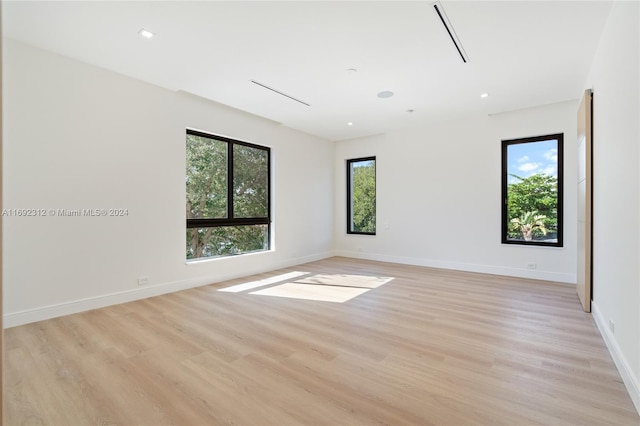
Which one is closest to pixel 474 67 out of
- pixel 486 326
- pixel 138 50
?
pixel 486 326

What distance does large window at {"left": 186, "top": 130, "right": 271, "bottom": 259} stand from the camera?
16.3ft

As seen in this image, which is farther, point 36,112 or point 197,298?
point 197,298

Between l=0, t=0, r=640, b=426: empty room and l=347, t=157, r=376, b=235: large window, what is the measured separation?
4.26 feet

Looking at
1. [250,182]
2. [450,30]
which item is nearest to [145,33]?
[450,30]

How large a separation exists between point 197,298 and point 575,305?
4556mm

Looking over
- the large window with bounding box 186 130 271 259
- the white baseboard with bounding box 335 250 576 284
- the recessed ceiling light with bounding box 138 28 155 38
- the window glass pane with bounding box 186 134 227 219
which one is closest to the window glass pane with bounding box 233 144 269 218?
the large window with bounding box 186 130 271 259

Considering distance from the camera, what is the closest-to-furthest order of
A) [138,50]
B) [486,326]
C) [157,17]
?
1. [157,17]
2. [486,326]
3. [138,50]

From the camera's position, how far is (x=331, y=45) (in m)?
3.33

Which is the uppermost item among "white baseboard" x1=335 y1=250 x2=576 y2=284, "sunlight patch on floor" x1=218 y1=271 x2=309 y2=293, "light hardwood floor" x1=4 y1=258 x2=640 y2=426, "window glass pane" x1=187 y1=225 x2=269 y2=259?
"window glass pane" x1=187 y1=225 x2=269 y2=259

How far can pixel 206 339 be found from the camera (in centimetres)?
294

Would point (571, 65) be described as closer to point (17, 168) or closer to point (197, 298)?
point (197, 298)

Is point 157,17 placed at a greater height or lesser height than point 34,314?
greater

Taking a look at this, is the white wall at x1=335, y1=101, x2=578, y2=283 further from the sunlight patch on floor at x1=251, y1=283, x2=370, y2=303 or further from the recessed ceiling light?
the recessed ceiling light

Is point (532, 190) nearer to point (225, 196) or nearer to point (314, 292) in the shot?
point (314, 292)
